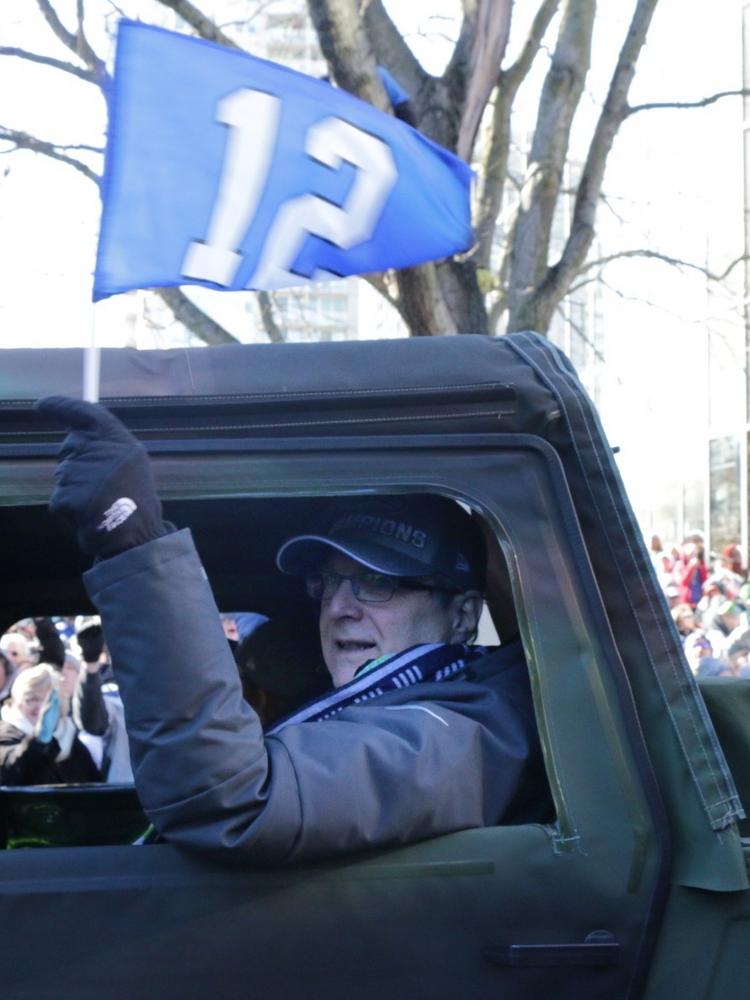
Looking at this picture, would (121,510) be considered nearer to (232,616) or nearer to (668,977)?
(668,977)

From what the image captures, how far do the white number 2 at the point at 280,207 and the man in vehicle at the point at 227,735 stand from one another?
518mm

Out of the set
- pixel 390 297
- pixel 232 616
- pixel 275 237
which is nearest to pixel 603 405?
pixel 390 297

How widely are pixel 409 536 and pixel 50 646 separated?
3802 millimetres

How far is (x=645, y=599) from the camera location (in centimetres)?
174

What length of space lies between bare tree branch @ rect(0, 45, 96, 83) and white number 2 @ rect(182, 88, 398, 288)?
22.1ft

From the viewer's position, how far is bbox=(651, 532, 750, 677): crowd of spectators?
25.5ft

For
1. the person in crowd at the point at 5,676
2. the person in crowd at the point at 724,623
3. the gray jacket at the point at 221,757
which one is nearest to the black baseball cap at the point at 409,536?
the gray jacket at the point at 221,757

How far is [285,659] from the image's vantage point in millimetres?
3252

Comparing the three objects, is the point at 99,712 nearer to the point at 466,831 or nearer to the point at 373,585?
the point at 373,585

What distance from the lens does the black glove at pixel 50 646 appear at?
17.5 ft

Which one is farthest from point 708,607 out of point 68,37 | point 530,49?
point 68,37

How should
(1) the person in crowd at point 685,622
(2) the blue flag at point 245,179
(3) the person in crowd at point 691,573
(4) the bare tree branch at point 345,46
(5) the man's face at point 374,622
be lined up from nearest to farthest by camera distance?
(2) the blue flag at point 245,179, (5) the man's face at point 374,622, (4) the bare tree branch at point 345,46, (1) the person in crowd at point 685,622, (3) the person in crowd at point 691,573

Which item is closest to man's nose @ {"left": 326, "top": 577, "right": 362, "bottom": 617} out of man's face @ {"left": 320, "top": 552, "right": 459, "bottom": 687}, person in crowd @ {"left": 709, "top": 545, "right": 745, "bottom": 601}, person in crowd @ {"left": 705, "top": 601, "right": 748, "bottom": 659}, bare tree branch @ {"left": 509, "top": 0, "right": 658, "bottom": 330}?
man's face @ {"left": 320, "top": 552, "right": 459, "bottom": 687}

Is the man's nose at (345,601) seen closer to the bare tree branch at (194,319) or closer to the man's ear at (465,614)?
the man's ear at (465,614)
